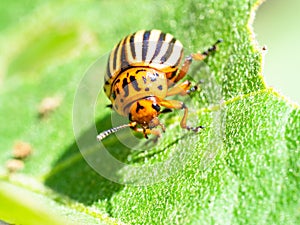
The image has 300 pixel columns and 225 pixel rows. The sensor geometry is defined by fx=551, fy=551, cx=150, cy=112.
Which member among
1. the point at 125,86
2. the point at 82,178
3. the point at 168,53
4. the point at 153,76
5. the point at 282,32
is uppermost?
the point at 282,32

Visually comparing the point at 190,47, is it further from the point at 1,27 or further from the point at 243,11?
the point at 1,27

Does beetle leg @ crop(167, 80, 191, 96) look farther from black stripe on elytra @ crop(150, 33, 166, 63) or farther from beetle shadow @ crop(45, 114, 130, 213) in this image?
beetle shadow @ crop(45, 114, 130, 213)

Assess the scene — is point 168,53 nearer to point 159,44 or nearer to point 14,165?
point 159,44

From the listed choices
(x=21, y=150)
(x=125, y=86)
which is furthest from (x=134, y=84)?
(x=21, y=150)

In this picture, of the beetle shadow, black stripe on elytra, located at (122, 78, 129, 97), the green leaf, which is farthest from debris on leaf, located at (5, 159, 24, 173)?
black stripe on elytra, located at (122, 78, 129, 97)

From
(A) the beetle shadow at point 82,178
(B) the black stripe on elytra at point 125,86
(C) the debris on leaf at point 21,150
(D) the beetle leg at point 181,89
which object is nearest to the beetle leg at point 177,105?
(D) the beetle leg at point 181,89

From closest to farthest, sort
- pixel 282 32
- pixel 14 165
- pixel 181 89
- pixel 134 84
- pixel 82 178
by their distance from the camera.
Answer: pixel 134 84 < pixel 181 89 < pixel 82 178 < pixel 14 165 < pixel 282 32

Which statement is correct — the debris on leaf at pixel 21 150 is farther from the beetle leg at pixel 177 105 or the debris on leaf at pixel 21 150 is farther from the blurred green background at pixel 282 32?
the blurred green background at pixel 282 32
